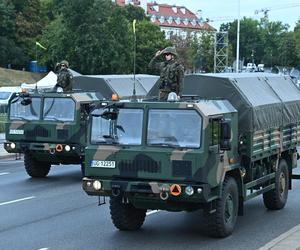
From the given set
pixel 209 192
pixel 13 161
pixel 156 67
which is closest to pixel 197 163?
pixel 209 192

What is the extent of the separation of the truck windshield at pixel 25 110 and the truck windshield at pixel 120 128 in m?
7.49

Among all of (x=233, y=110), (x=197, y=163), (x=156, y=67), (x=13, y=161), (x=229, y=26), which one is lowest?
(x=13, y=161)

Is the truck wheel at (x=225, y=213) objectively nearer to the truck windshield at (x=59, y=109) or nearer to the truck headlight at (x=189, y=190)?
the truck headlight at (x=189, y=190)

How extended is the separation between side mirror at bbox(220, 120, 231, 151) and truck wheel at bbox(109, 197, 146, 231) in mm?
1819

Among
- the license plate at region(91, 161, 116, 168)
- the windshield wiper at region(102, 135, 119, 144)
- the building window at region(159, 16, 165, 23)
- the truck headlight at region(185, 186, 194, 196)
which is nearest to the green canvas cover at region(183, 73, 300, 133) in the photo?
the truck headlight at region(185, 186, 194, 196)

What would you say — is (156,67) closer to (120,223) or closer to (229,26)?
(120,223)

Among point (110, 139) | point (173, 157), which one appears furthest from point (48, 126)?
point (173, 157)

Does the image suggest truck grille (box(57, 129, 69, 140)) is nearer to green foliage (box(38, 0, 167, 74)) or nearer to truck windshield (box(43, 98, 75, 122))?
truck windshield (box(43, 98, 75, 122))

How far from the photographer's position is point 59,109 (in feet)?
55.1

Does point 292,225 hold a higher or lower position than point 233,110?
lower

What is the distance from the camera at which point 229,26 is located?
152m

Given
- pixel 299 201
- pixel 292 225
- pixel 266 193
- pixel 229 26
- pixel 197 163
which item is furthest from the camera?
pixel 229 26

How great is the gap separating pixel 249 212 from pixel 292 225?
1.37 metres

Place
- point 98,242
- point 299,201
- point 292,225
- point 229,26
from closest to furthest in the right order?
point 98,242
point 292,225
point 299,201
point 229,26
